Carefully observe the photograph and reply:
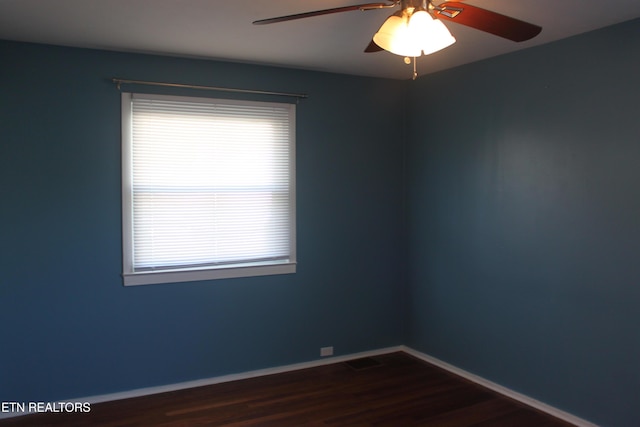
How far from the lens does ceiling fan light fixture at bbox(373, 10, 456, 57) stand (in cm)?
198

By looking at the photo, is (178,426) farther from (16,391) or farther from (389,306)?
(389,306)

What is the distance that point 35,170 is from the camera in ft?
10.7

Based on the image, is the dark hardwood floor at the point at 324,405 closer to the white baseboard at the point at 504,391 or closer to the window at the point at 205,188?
the white baseboard at the point at 504,391

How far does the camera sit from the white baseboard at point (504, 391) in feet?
10.4

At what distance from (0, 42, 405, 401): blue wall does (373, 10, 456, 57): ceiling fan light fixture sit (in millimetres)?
1999

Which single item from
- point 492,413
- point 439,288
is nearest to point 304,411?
point 492,413

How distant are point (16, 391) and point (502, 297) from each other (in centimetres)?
341

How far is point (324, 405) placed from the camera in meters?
3.43

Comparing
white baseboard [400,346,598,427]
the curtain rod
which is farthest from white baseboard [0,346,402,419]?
the curtain rod

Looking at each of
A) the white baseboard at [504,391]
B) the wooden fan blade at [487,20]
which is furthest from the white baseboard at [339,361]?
the wooden fan blade at [487,20]

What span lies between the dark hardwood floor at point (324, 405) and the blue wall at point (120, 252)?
22 centimetres

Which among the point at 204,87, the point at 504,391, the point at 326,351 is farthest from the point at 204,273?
the point at 504,391

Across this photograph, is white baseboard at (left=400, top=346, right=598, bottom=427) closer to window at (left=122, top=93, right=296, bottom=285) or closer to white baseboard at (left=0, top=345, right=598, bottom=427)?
white baseboard at (left=0, top=345, right=598, bottom=427)

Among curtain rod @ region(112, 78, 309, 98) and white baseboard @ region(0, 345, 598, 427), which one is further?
curtain rod @ region(112, 78, 309, 98)
